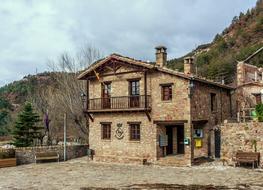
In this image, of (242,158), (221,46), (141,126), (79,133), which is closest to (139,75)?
(141,126)

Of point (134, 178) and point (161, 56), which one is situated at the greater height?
point (161, 56)

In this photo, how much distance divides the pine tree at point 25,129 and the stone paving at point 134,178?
8.00m

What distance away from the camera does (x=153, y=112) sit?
73.8ft

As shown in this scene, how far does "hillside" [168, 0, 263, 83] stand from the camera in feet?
153

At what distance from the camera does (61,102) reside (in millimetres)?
34594

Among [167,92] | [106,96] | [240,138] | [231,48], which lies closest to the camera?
[240,138]

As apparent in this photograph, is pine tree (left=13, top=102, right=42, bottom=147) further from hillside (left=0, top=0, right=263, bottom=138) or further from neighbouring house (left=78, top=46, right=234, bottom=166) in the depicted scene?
neighbouring house (left=78, top=46, right=234, bottom=166)

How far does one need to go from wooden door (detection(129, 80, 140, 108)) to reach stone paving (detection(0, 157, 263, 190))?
4305mm

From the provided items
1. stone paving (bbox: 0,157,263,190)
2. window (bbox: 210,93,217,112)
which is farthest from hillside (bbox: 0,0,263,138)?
stone paving (bbox: 0,157,263,190)

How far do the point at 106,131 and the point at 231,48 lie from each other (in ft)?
131

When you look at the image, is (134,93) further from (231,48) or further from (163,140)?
(231,48)

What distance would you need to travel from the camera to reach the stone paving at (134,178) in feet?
47.4

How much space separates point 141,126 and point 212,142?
15.3 ft

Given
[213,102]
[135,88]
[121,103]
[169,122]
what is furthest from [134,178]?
[213,102]
